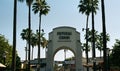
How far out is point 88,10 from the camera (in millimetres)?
66812

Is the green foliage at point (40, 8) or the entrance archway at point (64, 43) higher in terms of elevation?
the green foliage at point (40, 8)

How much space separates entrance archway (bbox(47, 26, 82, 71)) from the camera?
7375 centimetres

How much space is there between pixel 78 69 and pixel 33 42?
26.5m

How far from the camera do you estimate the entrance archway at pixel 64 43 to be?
73.8 metres

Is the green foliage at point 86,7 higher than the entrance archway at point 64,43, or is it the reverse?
the green foliage at point 86,7

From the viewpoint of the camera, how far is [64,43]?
73.6 m

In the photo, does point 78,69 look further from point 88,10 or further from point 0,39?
point 0,39

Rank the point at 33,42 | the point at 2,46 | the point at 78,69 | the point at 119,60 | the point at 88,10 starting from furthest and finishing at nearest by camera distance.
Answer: the point at 33,42 → the point at 2,46 → the point at 78,69 → the point at 88,10 → the point at 119,60

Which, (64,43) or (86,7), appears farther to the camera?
(64,43)

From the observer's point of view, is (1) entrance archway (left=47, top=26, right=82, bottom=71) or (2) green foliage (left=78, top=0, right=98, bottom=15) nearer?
(2) green foliage (left=78, top=0, right=98, bottom=15)

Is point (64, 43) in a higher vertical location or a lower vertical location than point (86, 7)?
lower

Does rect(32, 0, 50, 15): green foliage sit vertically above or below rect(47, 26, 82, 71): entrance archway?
above

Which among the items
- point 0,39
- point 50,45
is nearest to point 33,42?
point 0,39

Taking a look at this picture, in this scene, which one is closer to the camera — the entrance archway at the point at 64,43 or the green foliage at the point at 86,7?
the green foliage at the point at 86,7
